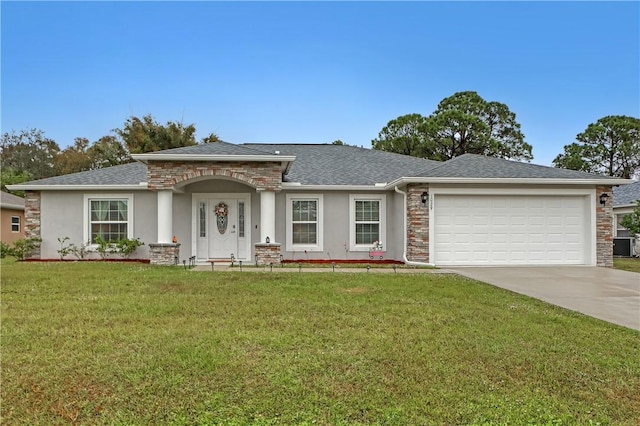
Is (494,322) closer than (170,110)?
Yes

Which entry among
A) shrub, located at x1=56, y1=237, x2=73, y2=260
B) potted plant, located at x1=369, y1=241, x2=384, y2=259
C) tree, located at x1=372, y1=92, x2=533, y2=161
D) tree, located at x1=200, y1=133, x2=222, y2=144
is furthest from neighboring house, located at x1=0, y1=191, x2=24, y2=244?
tree, located at x1=372, y1=92, x2=533, y2=161

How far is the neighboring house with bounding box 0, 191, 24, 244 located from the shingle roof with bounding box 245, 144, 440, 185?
1290cm

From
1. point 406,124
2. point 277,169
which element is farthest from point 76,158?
point 277,169

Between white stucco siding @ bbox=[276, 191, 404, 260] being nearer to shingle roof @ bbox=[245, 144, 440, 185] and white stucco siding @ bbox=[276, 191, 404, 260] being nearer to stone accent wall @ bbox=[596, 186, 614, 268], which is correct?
shingle roof @ bbox=[245, 144, 440, 185]

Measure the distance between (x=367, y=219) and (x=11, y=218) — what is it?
18.7 metres

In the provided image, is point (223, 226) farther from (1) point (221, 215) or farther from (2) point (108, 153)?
(2) point (108, 153)

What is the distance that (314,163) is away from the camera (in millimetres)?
16375

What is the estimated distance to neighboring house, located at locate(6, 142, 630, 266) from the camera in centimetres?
1255

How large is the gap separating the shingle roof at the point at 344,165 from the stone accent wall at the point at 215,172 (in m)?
1.49

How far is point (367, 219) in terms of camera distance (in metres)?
14.2

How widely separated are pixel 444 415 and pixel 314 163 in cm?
1375

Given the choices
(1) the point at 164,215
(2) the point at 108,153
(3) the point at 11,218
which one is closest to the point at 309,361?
(1) the point at 164,215

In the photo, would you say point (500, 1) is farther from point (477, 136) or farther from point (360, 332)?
point (477, 136)

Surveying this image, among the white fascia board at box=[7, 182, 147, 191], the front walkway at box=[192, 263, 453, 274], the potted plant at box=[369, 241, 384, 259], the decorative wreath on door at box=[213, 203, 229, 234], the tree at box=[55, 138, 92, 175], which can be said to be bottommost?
the front walkway at box=[192, 263, 453, 274]
